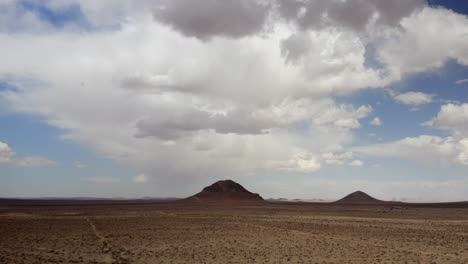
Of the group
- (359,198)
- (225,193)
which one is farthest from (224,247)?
(359,198)

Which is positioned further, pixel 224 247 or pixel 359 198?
pixel 359 198

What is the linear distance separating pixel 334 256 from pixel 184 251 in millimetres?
8357

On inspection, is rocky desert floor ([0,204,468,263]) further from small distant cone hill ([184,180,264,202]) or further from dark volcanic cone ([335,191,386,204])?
dark volcanic cone ([335,191,386,204])

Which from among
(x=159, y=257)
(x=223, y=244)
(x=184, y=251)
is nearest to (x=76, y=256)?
(x=159, y=257)

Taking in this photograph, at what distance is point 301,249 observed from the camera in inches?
882

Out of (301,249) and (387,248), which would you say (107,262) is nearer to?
(301,249)

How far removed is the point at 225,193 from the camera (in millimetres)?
139500

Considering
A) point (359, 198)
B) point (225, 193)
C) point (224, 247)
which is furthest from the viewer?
point (359, 198)

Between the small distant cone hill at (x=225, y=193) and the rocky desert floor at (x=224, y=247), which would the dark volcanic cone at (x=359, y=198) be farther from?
the rocky desert floor at (x=224, y=247)

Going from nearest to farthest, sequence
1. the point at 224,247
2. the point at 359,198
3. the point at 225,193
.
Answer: the point at 224,247
the point at 225,193
the point at 359,198

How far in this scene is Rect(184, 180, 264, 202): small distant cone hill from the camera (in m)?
134

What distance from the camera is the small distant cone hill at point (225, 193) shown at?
441 ft

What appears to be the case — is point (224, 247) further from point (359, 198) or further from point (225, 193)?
point (359, 198)

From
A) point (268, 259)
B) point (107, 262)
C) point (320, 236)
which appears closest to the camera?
point (107, 262)
